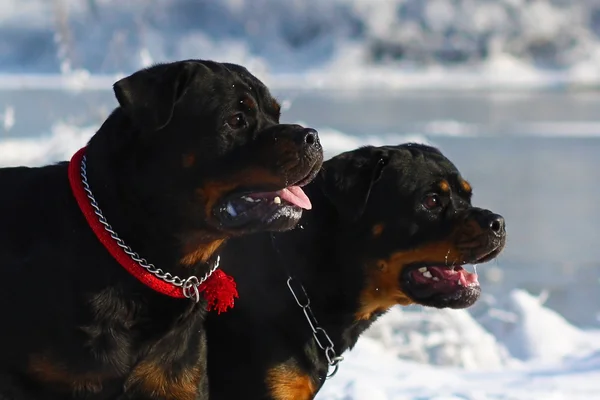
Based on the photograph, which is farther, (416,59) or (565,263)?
(416,59)

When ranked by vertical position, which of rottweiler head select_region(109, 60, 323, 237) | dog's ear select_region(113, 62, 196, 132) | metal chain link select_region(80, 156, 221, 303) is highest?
dog's ear select_region(113, 62, 196, 132)

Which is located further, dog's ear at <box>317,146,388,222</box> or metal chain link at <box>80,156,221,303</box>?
dog's ear at <box>317,146,388,222</box>

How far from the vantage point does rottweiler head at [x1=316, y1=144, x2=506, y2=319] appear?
14.2 feet

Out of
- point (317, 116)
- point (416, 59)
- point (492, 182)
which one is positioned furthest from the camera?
point (416, 59)

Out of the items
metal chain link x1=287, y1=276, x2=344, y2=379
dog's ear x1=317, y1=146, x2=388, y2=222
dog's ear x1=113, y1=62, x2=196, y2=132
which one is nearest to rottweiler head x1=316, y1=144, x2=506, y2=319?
dog's ear x1=317, y1=146, x2=388, y2=222

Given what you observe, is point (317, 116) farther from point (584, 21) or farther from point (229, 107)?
point (584, 21)

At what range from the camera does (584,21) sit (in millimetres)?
89125

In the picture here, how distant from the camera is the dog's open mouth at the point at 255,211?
330 cm

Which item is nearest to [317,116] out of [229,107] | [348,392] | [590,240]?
[590,240]

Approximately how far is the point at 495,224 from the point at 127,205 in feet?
5.62

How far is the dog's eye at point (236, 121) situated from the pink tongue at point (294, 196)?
0.88 feet

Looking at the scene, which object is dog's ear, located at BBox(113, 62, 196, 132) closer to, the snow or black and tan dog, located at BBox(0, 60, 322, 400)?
black and tan dog, located at BBox(0, 60, 322, 400)

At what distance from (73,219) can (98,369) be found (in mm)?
516

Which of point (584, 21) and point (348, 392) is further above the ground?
point (348, 392)
